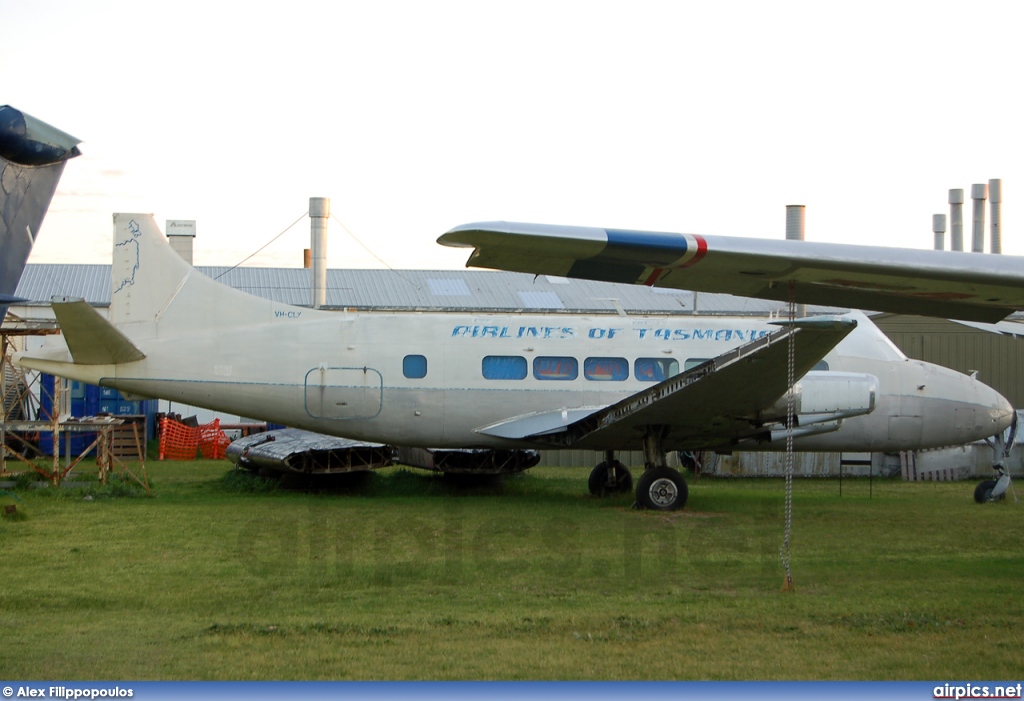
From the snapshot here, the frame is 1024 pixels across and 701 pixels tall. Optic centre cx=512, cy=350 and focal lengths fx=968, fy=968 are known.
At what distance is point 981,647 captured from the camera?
7277mm

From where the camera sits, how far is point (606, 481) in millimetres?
17812

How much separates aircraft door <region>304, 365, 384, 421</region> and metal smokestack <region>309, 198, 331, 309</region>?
1648 cm

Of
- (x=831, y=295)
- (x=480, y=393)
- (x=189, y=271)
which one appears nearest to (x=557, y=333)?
(x=480, y=393)

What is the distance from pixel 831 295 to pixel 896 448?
31.9 ft

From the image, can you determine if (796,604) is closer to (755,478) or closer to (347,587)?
(347,587)

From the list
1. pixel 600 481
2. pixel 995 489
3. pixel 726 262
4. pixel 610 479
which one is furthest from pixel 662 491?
pixel 726 262

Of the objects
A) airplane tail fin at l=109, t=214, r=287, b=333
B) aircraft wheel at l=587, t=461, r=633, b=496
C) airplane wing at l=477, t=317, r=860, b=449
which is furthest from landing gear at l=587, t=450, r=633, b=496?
airplane tail fin at l=109, t=214, r=287, b=333

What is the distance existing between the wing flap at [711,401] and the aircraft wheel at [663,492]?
2.83ft

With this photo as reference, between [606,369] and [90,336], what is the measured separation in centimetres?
842

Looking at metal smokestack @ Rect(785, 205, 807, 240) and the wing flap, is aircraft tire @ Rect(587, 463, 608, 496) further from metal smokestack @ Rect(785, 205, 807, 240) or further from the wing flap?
metal smokestack @ Rect(785, 205, 807, 240)

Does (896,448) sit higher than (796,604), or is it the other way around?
(896,448)

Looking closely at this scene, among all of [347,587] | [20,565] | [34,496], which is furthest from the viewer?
[34,496]

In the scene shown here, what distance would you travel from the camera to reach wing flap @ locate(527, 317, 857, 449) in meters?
12.8

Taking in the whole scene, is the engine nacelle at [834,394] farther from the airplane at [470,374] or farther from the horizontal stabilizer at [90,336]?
the horizontal stabilizer at [90,336]
